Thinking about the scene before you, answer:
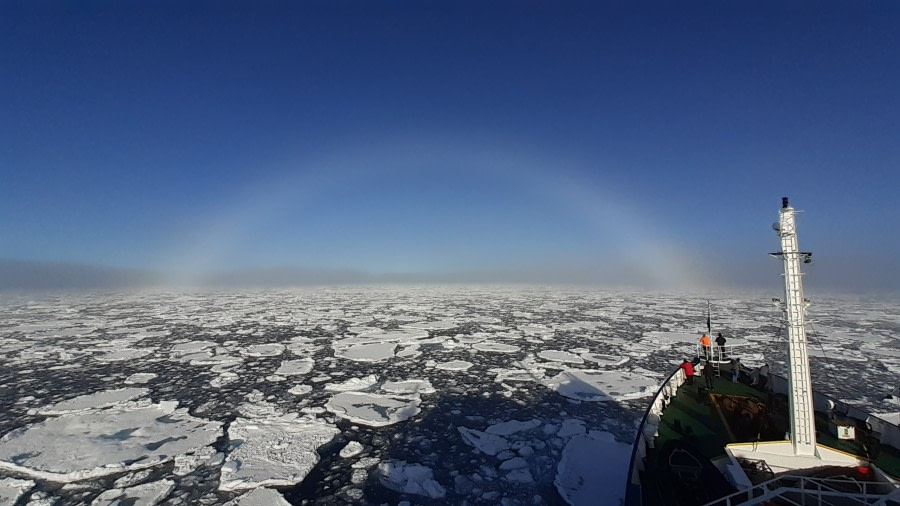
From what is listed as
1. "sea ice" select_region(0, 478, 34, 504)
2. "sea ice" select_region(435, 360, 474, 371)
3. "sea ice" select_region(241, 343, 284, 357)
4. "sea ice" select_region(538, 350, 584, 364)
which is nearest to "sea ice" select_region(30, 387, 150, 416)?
"sea ice" select_region(0, 478, 34, 504)

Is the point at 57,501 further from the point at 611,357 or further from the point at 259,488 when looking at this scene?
the point at 611,357

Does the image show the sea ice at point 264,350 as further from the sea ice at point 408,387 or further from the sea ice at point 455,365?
the sea ice at point 455,365

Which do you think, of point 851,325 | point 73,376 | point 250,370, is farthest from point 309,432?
point 851,325

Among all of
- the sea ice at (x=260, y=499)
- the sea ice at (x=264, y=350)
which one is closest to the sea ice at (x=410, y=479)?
the sea ice at (x=260, y=499)

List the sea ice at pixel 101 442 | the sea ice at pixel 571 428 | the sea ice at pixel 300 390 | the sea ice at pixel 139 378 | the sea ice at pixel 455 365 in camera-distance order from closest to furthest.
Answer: the sea ice at pixel 101 442, the sea ice at pixel 571 428, the sea ice at pixel 300 390, the sea ice at pixel 139 378, the sea ice at pixel 455 365

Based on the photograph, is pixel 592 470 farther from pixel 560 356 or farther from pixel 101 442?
pixel 101 442

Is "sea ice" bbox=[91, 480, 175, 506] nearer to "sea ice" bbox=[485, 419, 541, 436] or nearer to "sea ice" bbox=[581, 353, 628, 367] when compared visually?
"sea ice" bbox=[485, 419, 541, 436]
